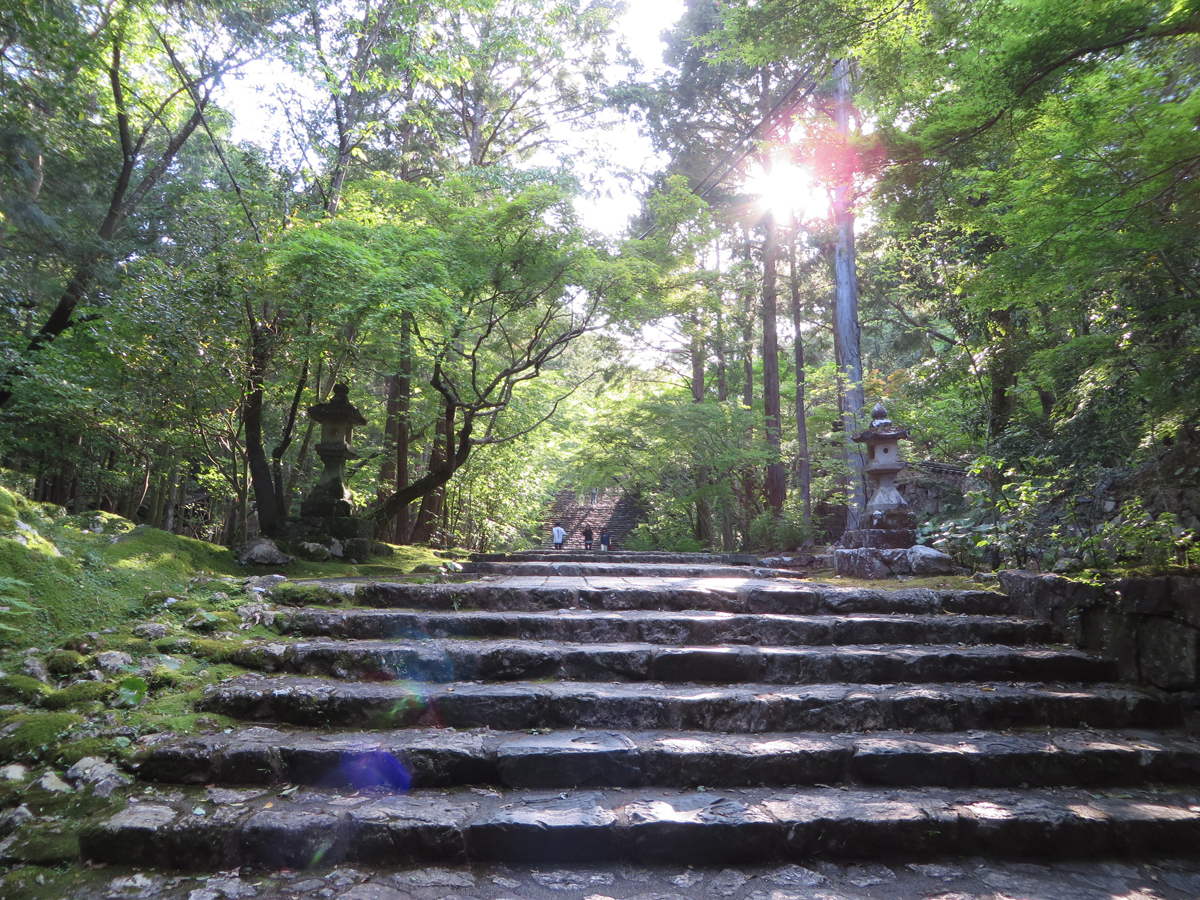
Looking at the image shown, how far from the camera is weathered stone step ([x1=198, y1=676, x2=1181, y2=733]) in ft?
9.43

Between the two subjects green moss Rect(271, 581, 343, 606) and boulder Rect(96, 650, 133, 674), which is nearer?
boulder Rect(96, 650, 133, 674)

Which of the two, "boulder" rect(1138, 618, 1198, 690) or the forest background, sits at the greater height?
the forest background

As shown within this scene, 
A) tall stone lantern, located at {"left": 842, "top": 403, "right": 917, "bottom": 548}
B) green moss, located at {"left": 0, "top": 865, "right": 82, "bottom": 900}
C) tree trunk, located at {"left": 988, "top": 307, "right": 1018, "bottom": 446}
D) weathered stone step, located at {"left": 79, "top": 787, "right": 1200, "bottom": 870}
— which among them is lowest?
green moss, located at {"left": 0, "top": 865, "right": 82, "bottom": 900}

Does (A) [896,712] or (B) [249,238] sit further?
(B) [249,238]

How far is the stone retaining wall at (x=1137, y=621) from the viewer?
3193mm

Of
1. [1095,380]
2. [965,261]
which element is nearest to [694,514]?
[965,261]

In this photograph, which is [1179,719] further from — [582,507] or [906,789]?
[582,507]

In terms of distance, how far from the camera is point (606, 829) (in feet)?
7.32

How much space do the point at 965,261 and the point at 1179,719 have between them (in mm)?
6392

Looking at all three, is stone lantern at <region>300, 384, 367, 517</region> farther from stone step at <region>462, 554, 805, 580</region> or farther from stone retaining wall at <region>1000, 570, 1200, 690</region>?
stone retaining wall at <region>1000, 570, 1200, 690</region>

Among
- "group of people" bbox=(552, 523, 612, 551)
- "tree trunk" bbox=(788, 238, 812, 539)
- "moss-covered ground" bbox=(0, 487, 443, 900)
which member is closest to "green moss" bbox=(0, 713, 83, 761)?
"moss-covered ground" bbox=(0, 487, 443, 900)

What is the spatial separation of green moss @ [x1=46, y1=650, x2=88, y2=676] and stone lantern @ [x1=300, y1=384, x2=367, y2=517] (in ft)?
12.2

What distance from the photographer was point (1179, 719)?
3.17 m

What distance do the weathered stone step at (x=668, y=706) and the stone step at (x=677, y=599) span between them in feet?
3.51
